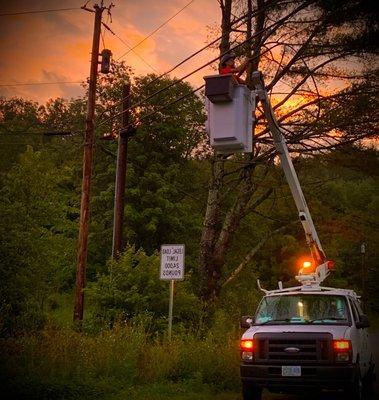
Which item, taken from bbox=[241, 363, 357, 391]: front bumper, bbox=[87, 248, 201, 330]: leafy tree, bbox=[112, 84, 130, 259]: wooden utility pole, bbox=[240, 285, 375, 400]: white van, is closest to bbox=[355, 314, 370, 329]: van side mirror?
bbox=[240, 285, 375, 400]: white van

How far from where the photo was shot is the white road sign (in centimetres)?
1262

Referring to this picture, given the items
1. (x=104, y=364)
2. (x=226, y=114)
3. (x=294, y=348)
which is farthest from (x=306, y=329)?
(x=226, y=114)

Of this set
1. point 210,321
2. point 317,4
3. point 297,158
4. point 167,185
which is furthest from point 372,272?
point 317,4

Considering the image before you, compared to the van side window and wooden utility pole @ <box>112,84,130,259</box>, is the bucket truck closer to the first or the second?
the van side window

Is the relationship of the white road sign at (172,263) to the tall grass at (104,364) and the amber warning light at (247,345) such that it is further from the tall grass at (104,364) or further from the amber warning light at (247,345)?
the amber warning light at (247,345)

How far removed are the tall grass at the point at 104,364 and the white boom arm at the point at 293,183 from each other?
250 centimetres

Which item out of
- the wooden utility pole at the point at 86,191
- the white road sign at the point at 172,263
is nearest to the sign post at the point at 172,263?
the white road sign at the point at 172,263

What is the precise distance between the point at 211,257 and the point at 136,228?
15485 mm

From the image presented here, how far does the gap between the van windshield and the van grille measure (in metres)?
0.73

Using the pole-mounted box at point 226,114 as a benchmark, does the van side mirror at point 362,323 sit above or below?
below

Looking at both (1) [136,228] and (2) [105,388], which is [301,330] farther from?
(1) [136,228]

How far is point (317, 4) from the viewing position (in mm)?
13258

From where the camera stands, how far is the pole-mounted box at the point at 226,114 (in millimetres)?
7453

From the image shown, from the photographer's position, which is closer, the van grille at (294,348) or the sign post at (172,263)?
the van grille at (294,348)
